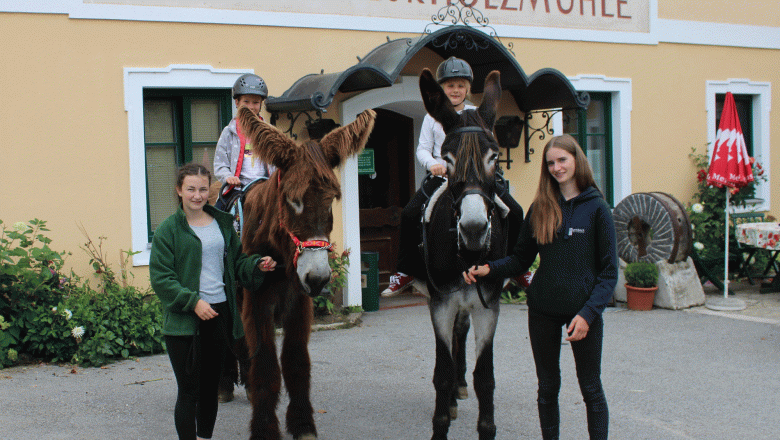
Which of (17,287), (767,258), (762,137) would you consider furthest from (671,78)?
(17,287)

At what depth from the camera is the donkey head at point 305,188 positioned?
3.49 metres

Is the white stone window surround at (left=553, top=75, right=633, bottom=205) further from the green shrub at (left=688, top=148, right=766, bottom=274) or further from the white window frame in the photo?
the white window frame

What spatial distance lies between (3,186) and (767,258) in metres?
10.7

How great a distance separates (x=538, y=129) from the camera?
9.62m

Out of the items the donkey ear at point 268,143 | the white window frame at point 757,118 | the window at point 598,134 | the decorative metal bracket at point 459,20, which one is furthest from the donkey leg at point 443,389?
the white window frame at point 757,118

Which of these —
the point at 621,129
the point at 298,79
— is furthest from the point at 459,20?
the point at 621,129

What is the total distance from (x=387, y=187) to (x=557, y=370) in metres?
6.86

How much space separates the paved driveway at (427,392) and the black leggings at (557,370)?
0.96 meters

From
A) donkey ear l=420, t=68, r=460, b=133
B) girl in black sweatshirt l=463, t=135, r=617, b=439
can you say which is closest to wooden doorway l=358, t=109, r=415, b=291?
donkey ear l=420, t=68, r=460, b=133

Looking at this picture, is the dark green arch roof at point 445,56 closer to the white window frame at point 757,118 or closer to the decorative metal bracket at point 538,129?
the decorative metal bracket at point 538,129

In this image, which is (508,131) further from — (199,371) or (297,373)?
(199,371)

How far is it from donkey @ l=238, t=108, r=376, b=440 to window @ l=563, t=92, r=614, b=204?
7007mm

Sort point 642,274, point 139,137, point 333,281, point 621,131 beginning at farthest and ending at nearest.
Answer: point 621,131 → point 642,274 → point 333,281 → point 139,137

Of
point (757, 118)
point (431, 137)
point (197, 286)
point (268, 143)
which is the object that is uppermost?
point (757, 118)
